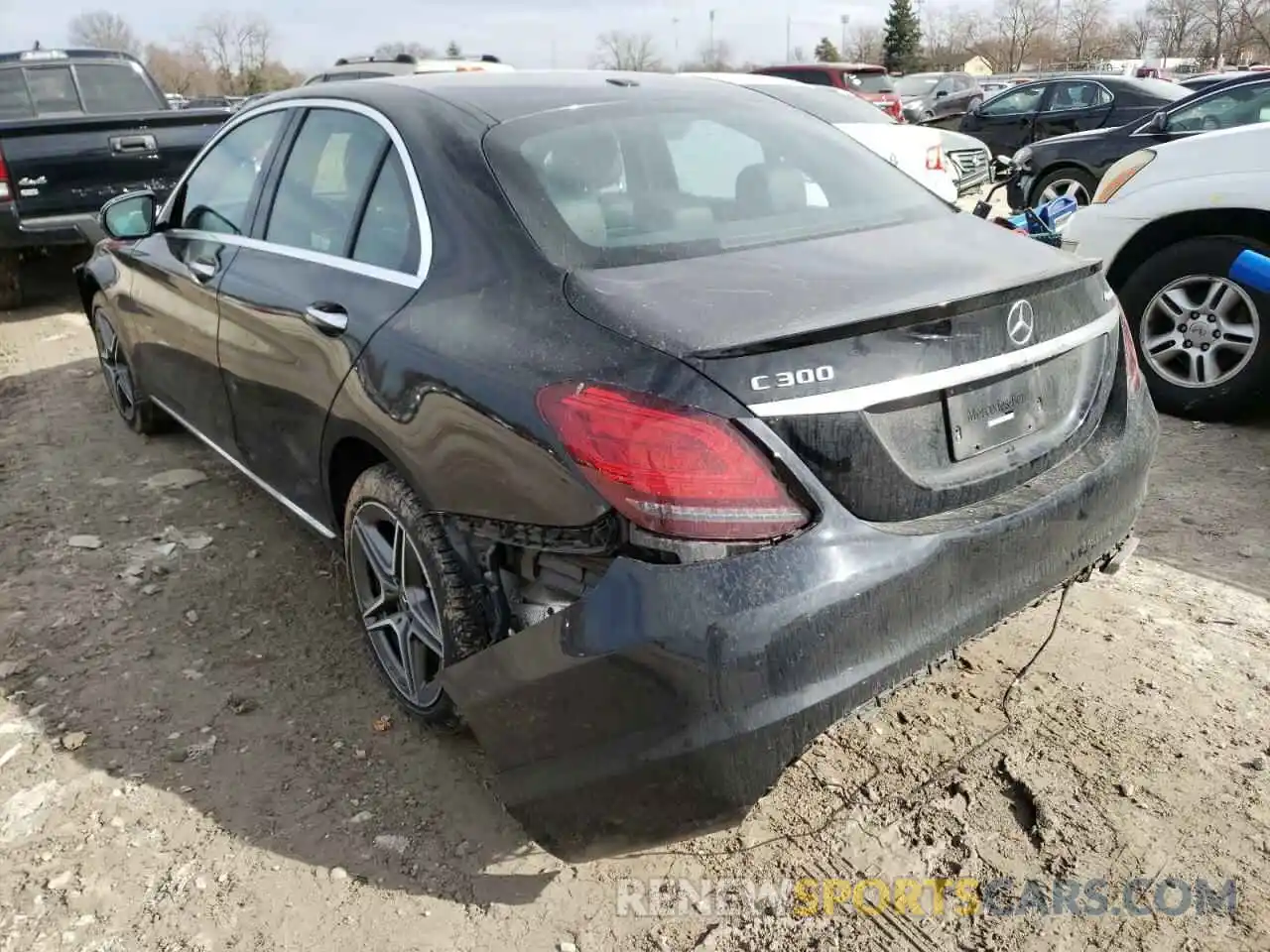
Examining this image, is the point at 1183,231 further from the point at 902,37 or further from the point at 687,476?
the point at 902,37

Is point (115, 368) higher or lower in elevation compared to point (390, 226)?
lower

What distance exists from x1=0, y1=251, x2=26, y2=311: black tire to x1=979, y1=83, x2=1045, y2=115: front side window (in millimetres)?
12017

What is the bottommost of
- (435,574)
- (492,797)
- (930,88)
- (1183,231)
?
(492,797)

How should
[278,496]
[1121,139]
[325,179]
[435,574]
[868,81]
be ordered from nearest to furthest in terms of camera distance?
1. [435,574]
2. [325,179]
3. [278,496]
4. [1121,139]
5. [868,81]

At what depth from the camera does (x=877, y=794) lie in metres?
2.53

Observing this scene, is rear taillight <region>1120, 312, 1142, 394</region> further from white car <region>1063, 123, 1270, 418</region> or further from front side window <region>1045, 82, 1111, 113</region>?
front side window <region>1045, 82, 1111, 113</region>

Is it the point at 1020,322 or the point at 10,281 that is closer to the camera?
the point at 1020,322

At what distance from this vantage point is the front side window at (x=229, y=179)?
11.8 feet

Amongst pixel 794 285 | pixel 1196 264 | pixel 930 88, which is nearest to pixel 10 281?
pixel 794 285

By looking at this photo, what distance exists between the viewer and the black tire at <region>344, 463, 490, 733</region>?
7.92 feet

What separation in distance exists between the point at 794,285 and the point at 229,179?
8.65 ft

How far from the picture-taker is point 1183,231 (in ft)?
15.6

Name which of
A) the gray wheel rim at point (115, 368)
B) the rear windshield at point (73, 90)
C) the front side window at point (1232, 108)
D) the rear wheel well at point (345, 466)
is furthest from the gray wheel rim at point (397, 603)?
the front side window at point (1232, 108)

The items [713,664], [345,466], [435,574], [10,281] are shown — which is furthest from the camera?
[10,281]
